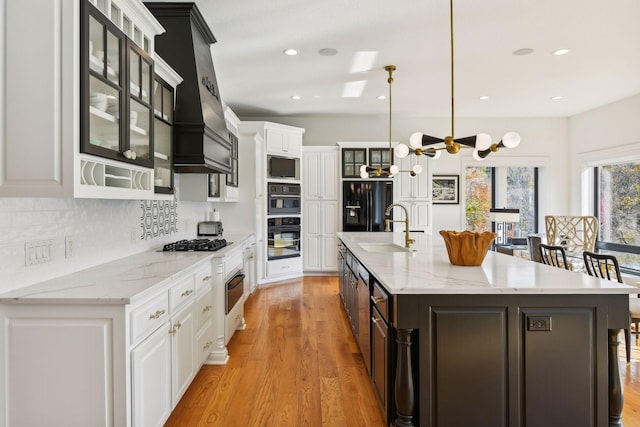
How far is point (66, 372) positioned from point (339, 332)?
2498 millimetres

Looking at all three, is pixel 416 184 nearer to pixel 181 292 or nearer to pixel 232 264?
pixel 232 264

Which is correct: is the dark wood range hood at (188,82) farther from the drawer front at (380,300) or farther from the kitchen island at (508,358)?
the kitchen island at (508,358)

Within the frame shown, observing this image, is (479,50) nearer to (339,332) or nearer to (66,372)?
(339,332)

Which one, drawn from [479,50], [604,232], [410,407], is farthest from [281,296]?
[604,232]

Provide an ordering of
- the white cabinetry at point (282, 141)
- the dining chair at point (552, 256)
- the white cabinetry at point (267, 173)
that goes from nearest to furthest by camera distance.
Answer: the dining chair at point (552, 256), the white cabinetry at point (267, 173), the white cabinetry at point (282, 141)

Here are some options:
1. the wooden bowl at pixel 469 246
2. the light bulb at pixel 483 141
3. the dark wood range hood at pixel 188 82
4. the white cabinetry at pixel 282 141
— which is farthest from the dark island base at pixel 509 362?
the white cabinetry at pixel 282 141

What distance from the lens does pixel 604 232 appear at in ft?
20.4

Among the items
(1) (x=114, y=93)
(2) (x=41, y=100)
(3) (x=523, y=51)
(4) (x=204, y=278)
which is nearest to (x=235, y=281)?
(4) (x=204, y=278)

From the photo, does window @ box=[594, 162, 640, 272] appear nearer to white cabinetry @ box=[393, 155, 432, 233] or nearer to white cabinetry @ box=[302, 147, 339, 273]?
white cabinetry @ box=[393, 155, 432, 233]

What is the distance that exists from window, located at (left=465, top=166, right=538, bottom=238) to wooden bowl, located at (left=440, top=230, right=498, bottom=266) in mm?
5225

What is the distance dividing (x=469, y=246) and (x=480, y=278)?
0.37 m

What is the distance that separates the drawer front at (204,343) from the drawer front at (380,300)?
1.25 meters

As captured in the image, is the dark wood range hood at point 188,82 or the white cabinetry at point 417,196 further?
the white cabinetry at point 417,196

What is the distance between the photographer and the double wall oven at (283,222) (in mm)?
5910
